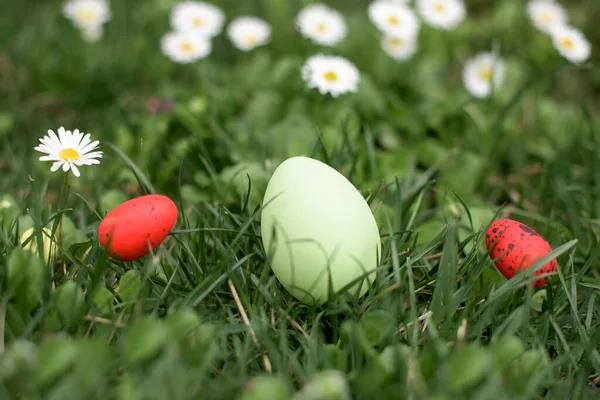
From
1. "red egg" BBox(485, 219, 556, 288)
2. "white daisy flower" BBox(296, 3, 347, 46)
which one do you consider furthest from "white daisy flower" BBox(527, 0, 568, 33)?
"red egg" BBox(485, 219, 556, 288)

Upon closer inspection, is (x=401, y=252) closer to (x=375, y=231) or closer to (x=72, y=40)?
(x=375, y=231)

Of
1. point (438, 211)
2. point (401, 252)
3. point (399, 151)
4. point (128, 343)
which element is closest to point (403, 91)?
point (399, 151)

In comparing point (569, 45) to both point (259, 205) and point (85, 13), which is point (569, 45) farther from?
point (85, 13)

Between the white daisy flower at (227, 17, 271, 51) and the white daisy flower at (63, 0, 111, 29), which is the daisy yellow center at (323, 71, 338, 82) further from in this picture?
the white daisy flower at (63, 0, 111, 29)

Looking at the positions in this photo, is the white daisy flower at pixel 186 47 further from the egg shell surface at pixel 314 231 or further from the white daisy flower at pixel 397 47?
the egg shell surface at pixel 314 231

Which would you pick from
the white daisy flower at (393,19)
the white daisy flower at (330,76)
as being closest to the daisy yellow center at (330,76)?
the white daisy flower at (330,76)

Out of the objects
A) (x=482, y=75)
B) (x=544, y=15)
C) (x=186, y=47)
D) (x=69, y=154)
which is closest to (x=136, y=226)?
(x=69, y=154)
